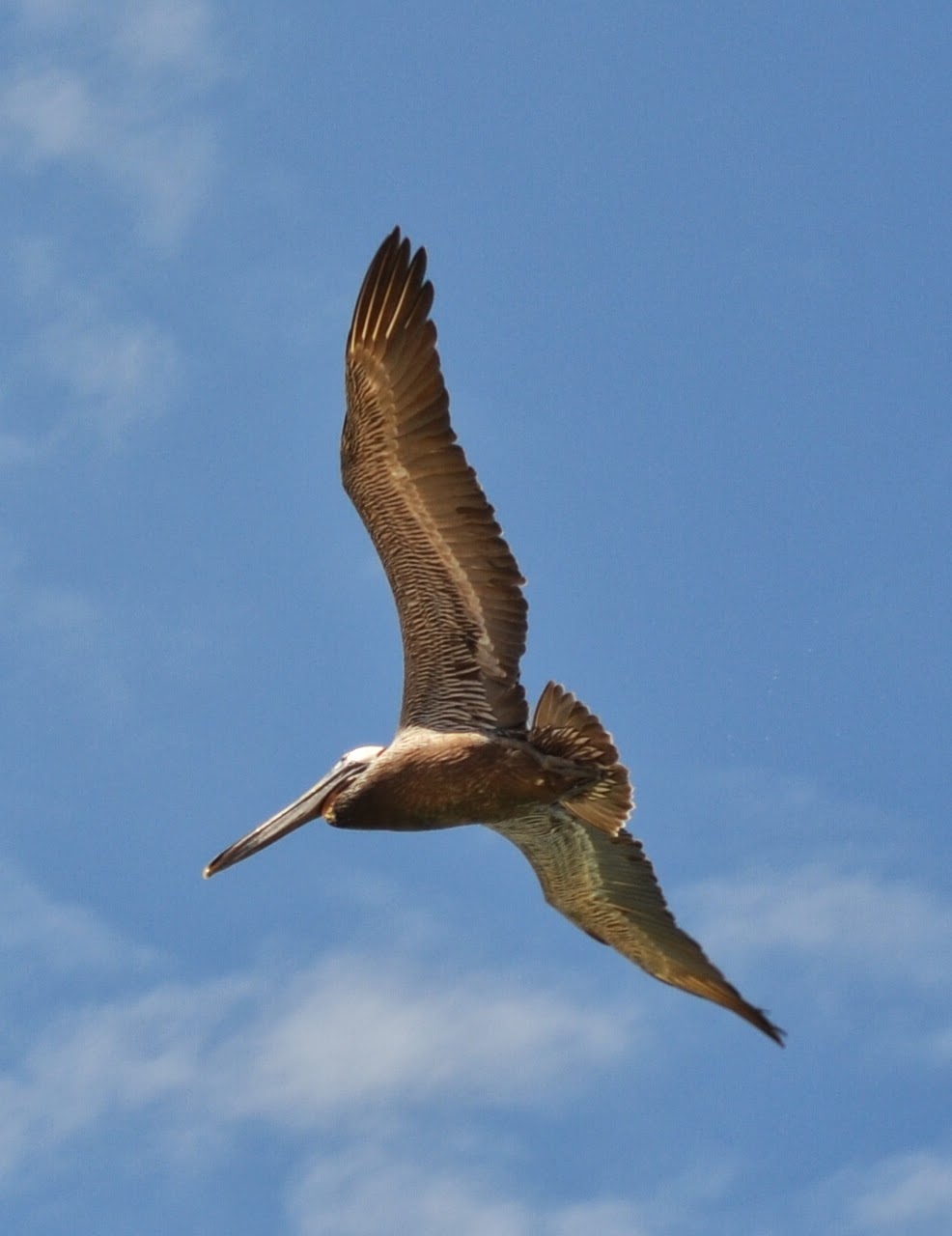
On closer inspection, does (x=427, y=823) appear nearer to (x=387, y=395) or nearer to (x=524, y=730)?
(x=524, y=730)

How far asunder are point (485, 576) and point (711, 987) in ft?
11.7

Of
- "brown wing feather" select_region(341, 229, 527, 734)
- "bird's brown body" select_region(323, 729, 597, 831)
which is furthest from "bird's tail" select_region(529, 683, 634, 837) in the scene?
"brown wing feather" select_region(341, 229, 527, 734)

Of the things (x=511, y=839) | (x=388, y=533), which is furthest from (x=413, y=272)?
(x=511, y=839)

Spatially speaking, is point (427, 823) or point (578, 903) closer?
point (427, 823)

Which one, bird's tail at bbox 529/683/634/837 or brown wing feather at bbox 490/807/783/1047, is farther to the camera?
brown wing feather at bbox 490/807/783/1047

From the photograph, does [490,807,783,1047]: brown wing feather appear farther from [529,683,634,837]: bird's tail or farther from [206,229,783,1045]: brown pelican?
[529,683,634,837]: bird's tail

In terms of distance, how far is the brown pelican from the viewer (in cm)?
1500

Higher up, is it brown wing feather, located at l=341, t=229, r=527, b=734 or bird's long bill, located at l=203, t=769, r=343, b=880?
brown wing feather, located at l=341, t=229, r=527, b=734

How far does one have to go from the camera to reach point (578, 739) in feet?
47.2

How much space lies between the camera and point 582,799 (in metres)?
14.7

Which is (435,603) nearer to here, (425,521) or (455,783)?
(425,521)

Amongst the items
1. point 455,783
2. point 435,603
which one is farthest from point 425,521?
point 455,783

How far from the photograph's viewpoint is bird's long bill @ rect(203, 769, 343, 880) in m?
15.1

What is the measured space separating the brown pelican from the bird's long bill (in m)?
0.01
